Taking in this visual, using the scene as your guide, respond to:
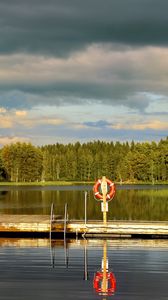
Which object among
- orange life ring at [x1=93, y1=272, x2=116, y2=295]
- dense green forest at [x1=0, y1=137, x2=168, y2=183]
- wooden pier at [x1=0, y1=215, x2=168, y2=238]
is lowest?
orange life ring at [x1=93, y1=272, x2=116, y2=295]

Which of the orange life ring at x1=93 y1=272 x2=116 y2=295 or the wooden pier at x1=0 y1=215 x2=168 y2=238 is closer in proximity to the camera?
the orange life ring at x1=93 y1=272 x2=116 y2=295

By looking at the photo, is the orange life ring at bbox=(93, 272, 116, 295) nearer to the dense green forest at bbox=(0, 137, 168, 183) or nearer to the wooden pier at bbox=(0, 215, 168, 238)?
the wooden pier at bbox=(0, 215, 168, 238)

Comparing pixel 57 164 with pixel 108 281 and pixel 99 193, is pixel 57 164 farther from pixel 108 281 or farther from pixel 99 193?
pixel 108 281

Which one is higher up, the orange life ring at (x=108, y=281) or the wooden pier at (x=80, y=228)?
the wooden pier at (x=80, y=228)

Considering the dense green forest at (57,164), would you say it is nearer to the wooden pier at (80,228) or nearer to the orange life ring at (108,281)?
the wooden pier at (80,228)

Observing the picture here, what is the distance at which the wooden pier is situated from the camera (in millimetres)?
Answer: 28656

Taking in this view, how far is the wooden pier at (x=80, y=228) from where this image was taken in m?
28.7

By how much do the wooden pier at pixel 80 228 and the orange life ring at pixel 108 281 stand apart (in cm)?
904

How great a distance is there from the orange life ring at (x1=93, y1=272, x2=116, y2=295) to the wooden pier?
9038mm

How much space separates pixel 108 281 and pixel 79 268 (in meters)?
2.81

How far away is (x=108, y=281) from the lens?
18.2 meters

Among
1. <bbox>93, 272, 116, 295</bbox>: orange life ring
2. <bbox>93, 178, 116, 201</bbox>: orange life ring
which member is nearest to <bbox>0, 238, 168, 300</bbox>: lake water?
<bbox>93, 272, 116, 295</bbox>: orange life ring

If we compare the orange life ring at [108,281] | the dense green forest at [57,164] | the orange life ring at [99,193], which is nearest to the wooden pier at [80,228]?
the orange life ring at [99,193]

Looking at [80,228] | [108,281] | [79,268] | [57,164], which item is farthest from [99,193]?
[57,164]
